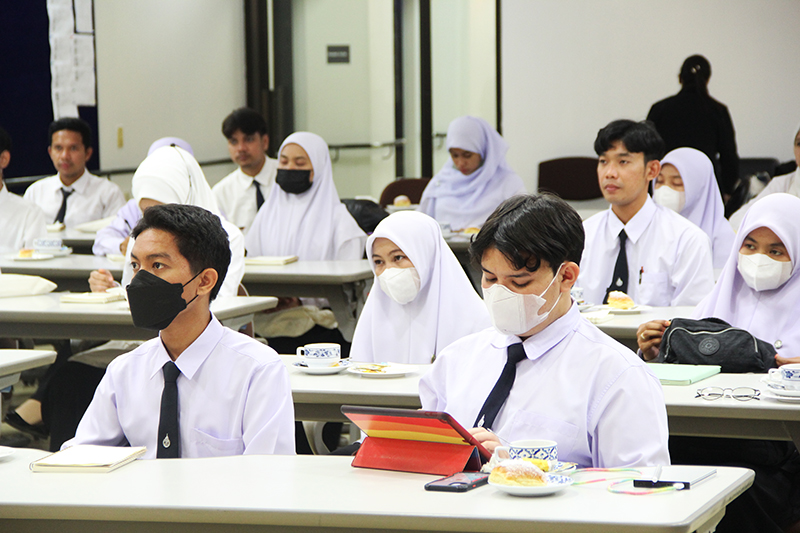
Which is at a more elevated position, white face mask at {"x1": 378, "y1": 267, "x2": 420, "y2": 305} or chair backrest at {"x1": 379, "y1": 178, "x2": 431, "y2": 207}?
chair backrest at {"x1": 379, "y1": 178, "x2": 431, "y2": 207}

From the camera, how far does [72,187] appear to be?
643cm

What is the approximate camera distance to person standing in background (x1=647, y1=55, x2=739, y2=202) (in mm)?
6770

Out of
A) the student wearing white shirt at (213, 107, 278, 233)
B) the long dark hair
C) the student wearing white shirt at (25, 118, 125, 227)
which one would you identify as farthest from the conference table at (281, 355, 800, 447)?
the long dark hair

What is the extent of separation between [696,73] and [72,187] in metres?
4.47

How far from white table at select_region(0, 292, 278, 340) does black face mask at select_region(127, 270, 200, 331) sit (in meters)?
1.25

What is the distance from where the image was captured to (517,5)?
762 centimetres

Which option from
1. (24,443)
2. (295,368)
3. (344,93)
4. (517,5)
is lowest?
(24,443)

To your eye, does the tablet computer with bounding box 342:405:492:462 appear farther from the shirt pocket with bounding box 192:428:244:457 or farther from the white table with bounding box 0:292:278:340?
the white table with bounding box 0:292:278:340

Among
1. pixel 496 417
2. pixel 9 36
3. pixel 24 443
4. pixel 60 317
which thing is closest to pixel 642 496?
pixel 496 417

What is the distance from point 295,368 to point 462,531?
1525mm

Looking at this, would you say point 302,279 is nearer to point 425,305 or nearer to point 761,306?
point 425,305

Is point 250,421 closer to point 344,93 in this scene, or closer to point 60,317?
point 60,317

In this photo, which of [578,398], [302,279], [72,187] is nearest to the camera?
[578,398]

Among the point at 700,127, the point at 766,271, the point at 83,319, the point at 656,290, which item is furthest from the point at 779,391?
the point at 700,127
